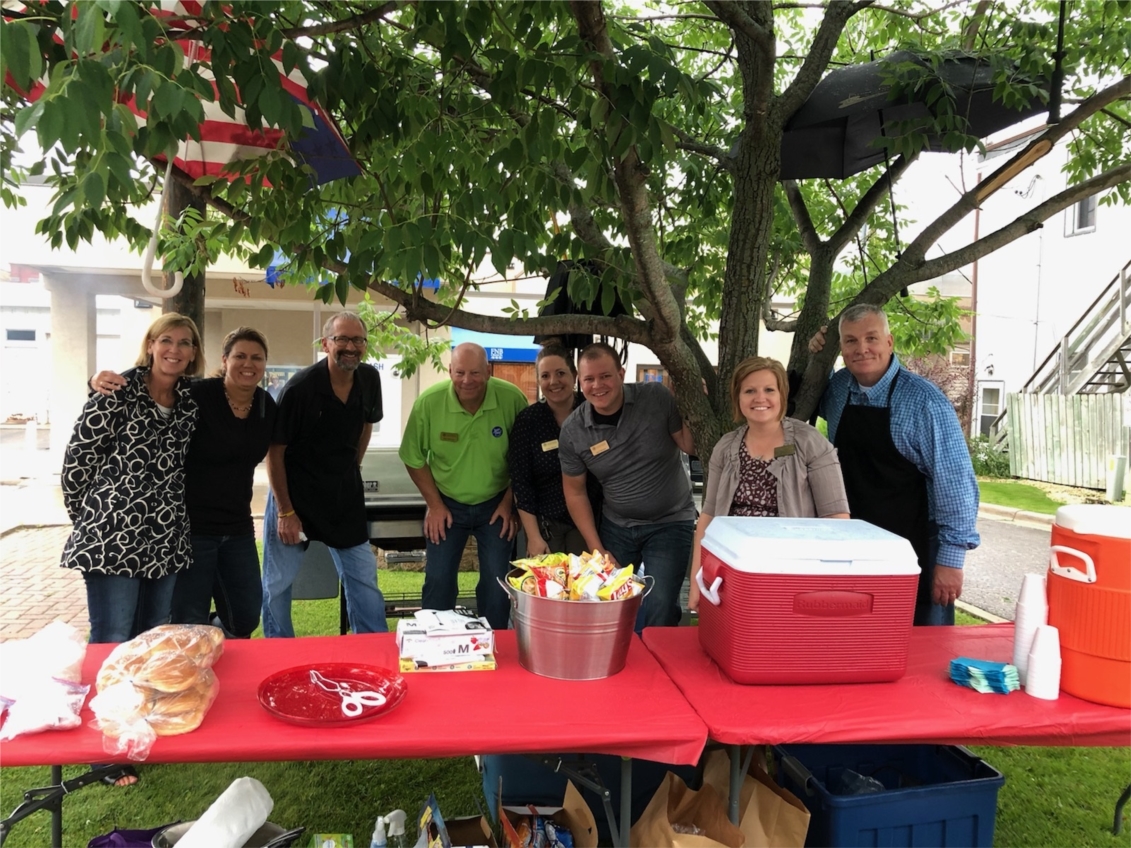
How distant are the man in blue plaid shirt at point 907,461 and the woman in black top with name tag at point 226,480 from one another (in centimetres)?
250

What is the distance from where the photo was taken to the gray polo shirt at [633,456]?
331cm

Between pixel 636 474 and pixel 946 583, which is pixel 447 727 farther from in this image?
pixel 946 583

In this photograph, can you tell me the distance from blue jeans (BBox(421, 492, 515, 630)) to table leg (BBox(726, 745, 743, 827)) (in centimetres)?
184

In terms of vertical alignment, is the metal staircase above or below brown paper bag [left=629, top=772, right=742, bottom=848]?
above

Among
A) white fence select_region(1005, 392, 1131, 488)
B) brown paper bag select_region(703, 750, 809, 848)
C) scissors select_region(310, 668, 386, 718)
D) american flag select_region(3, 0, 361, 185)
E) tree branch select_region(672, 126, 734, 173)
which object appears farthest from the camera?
white fence select_region(1005, 392, 1131, 488)

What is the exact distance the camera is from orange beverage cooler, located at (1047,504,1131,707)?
196 centimetres

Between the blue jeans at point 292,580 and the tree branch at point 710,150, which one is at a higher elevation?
the tree branch at point 710,150

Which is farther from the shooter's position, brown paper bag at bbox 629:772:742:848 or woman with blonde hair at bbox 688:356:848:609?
woman with blonde hair at bbox 688:356:848:609

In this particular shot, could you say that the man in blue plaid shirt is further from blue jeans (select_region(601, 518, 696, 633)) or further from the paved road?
the paved road

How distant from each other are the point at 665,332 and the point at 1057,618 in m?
1.69

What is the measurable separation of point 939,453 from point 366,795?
272 centimetres

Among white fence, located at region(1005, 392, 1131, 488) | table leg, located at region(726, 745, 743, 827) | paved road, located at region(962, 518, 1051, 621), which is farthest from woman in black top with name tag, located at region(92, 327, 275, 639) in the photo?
white fence, located at region(1005, 392, 1131, 488)

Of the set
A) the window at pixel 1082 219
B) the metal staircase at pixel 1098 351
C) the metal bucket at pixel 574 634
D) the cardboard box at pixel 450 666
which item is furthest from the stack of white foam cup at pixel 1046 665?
the window at pixel 1082 219

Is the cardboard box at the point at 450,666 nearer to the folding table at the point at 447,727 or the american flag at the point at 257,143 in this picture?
the folding table at the point at 447,727
